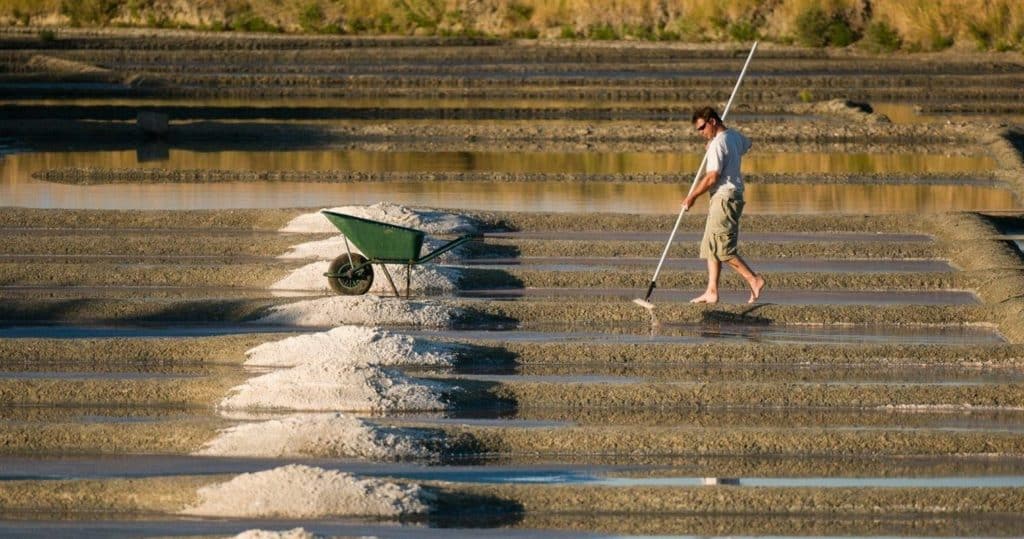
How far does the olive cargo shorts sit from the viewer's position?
1433 centimetres

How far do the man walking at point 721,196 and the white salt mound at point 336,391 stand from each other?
11.4 feet

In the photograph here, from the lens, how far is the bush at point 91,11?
64438 millimetres

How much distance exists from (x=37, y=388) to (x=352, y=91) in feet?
92.4

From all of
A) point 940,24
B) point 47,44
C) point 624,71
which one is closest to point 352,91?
point 624,71

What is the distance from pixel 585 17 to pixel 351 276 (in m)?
45.9

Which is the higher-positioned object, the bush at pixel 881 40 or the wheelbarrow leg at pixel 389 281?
the wheelbarrow leg at pixel 389 281

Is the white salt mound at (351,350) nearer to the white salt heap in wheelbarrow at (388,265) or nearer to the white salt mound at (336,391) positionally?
the white salt mound at (336,391)

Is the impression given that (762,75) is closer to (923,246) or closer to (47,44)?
(47,44)

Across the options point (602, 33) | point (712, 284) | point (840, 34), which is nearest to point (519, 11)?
point (602, 33)

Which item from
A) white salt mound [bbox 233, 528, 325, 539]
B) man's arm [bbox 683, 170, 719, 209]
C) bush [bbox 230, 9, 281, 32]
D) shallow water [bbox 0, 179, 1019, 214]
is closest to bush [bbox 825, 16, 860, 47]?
bush [bbox 230, 9, 281, 32]

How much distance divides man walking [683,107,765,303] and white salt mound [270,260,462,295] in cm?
213

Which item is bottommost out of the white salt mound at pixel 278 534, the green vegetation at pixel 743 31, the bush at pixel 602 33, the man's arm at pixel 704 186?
the bush at pixel 602 33

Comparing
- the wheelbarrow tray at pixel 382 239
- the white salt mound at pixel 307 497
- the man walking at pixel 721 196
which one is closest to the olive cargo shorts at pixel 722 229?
the man walking at pixel 721 196

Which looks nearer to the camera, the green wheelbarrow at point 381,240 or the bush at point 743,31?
the green wheelbarrow at point 381,240
